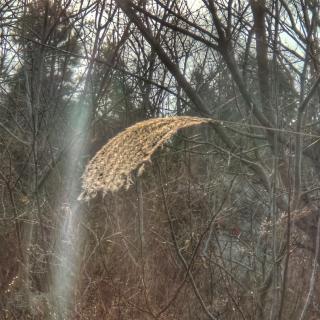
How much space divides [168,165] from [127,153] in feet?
15.3

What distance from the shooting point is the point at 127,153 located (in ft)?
6.85

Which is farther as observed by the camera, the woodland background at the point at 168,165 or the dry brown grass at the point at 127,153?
the woodland background at the point at 168,165

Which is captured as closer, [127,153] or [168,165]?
[127,153]

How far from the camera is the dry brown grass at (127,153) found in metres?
2.03

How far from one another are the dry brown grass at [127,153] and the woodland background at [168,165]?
1.39m

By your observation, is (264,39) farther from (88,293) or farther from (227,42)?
(88,293)

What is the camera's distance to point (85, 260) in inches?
219

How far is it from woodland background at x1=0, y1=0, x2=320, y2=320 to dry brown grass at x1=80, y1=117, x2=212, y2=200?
1.39 meters

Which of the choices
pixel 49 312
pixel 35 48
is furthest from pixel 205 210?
pixel 35 48

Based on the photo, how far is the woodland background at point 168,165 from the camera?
423 cm

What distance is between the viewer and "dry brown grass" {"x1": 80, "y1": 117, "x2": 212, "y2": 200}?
203 cm

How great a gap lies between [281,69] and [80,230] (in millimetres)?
2549

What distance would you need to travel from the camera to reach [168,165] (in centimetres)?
676

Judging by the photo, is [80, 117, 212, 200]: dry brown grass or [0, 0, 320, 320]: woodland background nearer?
[80, 117, 212, 200]: dry brown grass
